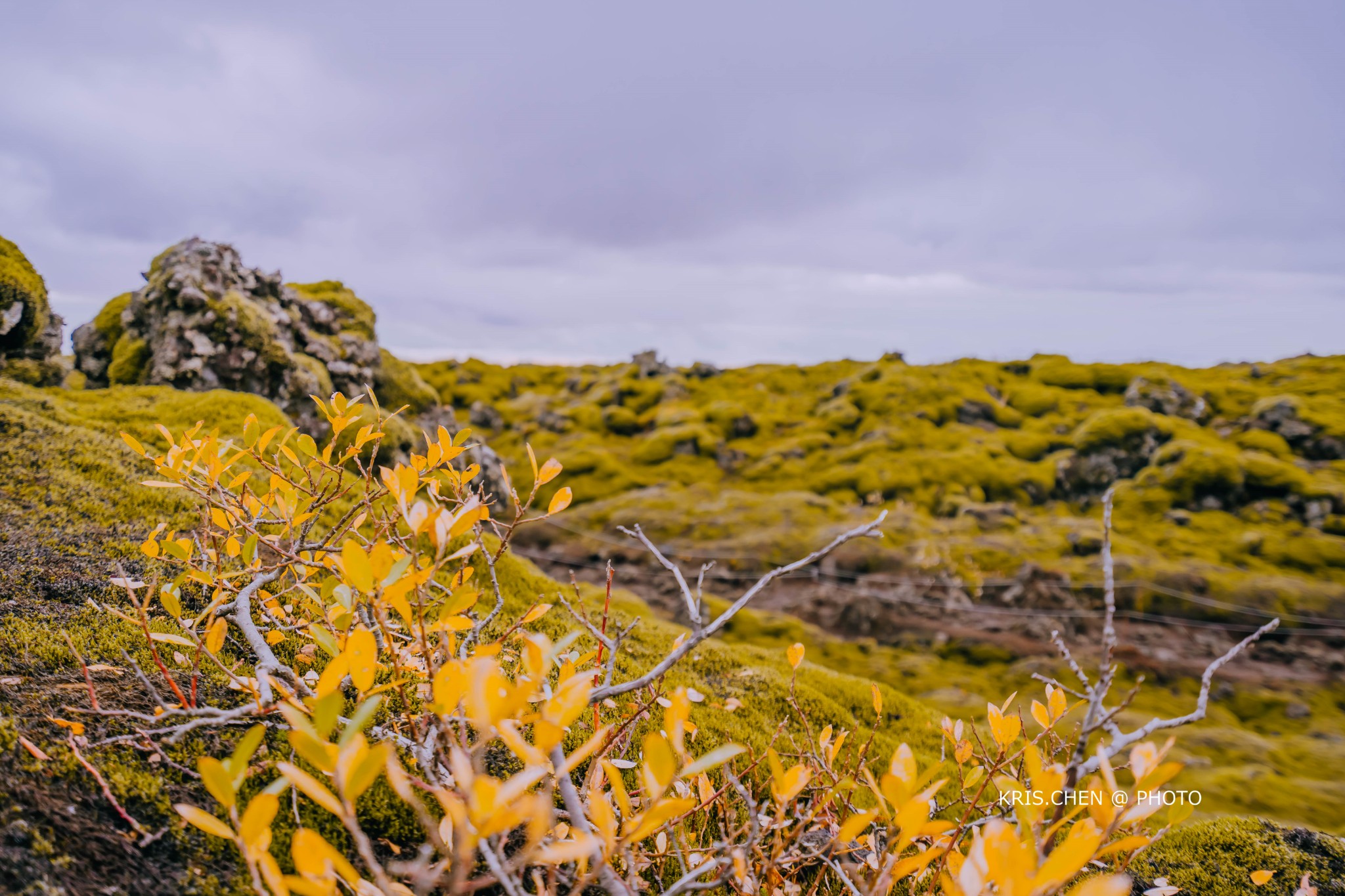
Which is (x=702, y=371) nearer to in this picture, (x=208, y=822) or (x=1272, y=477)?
(x=1272, y=477)

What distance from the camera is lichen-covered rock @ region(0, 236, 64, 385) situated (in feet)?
22.2

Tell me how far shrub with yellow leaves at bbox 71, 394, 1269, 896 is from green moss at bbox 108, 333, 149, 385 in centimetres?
854

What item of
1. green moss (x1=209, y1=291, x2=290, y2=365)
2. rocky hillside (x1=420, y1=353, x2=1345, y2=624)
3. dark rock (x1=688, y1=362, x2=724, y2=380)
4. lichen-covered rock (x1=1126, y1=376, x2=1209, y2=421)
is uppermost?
dark rock (x1=688, y1=362, x2=724, y2=380)

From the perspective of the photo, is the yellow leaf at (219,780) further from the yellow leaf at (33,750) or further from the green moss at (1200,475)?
the green moss at (1200,475)

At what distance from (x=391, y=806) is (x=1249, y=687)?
16.6 m

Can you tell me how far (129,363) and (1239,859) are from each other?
1356cm

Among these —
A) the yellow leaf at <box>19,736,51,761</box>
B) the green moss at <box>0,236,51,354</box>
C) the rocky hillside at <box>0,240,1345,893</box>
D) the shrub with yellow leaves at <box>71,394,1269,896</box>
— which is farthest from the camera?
the green moss at <box>0,236,51,354</box>

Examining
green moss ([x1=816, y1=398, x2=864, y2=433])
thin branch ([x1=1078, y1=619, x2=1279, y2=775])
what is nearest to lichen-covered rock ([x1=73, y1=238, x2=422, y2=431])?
thin branch ([x1=1078, y1=619, x2=1279, y2=775])

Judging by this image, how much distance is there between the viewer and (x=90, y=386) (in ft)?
33.6

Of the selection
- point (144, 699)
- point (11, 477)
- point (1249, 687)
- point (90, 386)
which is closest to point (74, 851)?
point (144, 699)

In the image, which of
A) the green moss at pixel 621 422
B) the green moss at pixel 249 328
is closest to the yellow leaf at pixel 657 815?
the green moss at pixel 249 328

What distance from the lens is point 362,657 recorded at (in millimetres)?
1319

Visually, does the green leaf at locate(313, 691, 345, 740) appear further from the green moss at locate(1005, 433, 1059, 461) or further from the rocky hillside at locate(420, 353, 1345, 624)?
the green moss at locate(1005, 433, 1059, 461)

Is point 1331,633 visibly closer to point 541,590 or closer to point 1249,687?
point 1249,687
